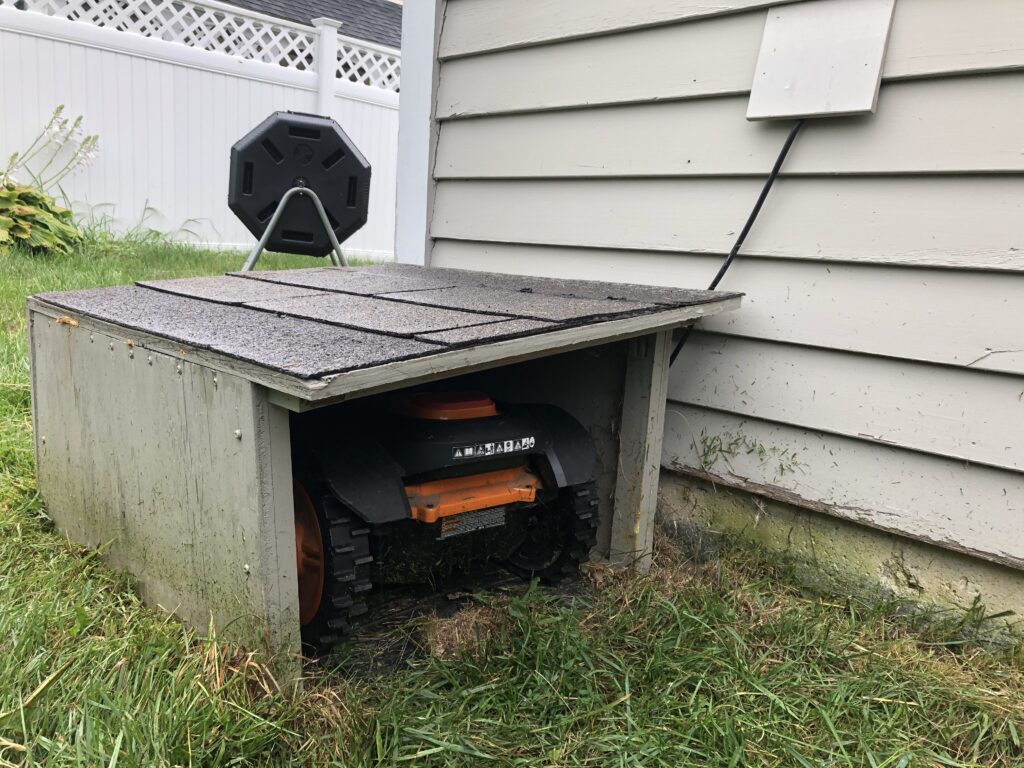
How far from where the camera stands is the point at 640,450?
7.55 ft

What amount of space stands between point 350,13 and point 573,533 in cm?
1128

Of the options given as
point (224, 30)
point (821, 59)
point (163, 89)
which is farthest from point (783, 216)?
point (224, 30)

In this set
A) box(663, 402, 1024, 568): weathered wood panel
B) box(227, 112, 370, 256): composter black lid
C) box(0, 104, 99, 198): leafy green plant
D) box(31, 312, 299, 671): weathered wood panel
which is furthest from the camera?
box(0, 104, 99, 198): leafy green plant

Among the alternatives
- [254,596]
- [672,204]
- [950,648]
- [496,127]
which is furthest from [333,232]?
[950,648]

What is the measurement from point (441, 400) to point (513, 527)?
48cm

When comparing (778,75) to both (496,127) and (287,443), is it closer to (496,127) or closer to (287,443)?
(496,127)

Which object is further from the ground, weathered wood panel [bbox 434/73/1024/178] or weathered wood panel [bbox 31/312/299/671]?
weathered wood panel [bbox 434/73/1024/178]

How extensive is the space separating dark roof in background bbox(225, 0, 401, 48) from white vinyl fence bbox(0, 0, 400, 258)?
49 cm

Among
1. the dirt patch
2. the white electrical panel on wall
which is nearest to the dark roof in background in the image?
the white electrical panel on wall

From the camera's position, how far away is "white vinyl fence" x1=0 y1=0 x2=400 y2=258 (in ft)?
21.6

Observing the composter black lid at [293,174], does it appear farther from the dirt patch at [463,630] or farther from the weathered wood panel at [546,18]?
the dirt patch at [463,630]

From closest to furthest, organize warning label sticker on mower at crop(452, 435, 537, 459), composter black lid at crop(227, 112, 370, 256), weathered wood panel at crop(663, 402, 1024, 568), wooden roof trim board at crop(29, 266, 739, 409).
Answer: wooden roof trim board at crop(29, 266, 739, 409)
warning label sticker on mower at crop(452, 435, 537, 459)
weathered wood panel at crop(663, 402, 1024, 568)
composter black lid at crop(227, 112, 370, 256)

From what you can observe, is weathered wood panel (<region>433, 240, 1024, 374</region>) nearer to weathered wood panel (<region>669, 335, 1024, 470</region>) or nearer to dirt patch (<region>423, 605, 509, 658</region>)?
weathered wood panel (<region>669, 335, 1024, 470</region>)

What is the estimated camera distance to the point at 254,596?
151 centimetres
